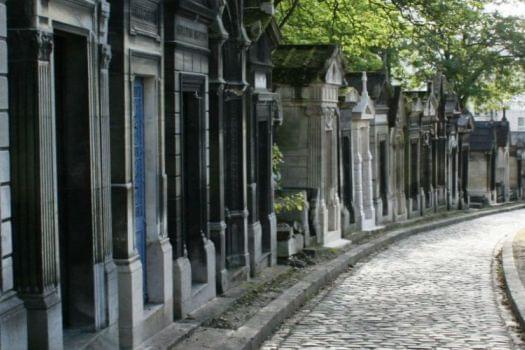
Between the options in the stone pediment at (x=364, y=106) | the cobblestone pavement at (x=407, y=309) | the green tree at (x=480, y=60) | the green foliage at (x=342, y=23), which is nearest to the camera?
the cobblestone pavement at (x=407, y=309)

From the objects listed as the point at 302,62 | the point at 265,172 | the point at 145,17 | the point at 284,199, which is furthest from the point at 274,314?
the point at 302,62

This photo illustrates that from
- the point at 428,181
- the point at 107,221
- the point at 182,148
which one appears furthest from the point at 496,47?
the point at 107,221

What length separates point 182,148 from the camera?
1107 cm

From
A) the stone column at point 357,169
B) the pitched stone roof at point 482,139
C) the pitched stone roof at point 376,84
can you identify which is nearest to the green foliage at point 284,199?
the stone column at point 357,169

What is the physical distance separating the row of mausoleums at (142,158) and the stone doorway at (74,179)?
0.01 meters

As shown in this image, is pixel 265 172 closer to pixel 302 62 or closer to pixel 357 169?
pixel 302 62

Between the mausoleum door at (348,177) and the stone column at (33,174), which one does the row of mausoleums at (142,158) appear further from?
the mausoleum door at (348,177)

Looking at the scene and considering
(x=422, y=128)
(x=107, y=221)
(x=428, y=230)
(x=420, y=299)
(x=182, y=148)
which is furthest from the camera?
(x=422, y=128)

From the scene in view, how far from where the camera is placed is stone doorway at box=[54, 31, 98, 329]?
7934 mm

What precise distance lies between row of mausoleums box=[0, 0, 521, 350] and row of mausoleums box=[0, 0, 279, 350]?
0.05ft

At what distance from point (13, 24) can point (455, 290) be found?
9179mm

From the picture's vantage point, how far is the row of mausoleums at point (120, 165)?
6.91 metres

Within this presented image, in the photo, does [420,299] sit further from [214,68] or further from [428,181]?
[428,181]

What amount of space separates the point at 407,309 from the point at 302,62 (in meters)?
7.08
